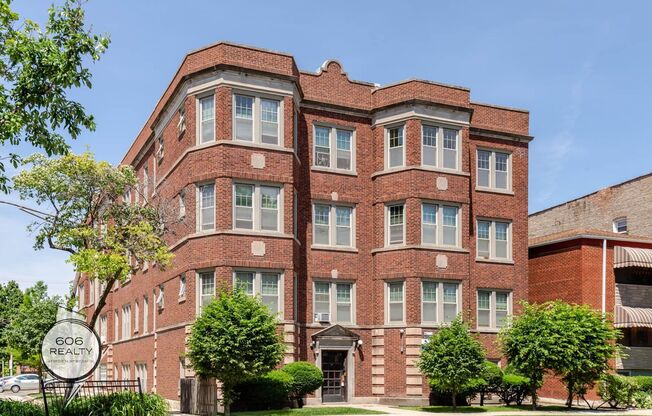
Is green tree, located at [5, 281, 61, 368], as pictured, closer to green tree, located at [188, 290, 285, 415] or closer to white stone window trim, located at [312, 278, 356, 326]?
white stone window trim, located at [312, 278, 356, 326]

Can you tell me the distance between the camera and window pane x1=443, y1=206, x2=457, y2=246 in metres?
34.9

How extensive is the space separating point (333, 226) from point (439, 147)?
581cm

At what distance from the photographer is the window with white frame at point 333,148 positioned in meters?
34.9

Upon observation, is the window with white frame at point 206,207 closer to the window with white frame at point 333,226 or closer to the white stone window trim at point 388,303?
the window with white frame at point 333,226

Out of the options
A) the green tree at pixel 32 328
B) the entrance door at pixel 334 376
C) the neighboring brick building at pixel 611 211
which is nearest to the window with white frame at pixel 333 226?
the entrance door at pixel 334 376

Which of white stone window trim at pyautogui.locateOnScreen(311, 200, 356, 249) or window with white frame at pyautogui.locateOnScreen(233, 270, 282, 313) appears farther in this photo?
white stone window trim at pyautogui.locateOnScreen(311, 200, 356, 249)

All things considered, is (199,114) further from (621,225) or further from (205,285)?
(621,225)

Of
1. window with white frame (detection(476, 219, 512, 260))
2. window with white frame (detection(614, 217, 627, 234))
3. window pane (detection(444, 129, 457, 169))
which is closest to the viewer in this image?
window pane (detection(444, 129, 457, 169))

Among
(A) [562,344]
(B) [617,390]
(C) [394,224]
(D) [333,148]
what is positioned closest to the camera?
(A) [562,344]

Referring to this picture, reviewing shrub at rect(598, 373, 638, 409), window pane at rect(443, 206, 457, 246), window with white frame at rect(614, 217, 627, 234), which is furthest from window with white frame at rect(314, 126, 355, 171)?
window with white frame at rect(614, 217, 627, 234)

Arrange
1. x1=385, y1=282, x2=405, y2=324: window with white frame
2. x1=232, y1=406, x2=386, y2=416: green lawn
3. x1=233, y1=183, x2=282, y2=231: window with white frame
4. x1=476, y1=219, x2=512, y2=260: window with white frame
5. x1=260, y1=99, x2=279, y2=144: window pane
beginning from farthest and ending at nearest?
x1=476, y1=219, x2=512, y2=260: window with white frame
x1=385, y1=282, x2=405, y2=324: window with white frame
x1=260, y1=99, x2=279, y2=144: window pane
x1=233, y1=183, x2=282, y2=231: window with white frame
x1=232, y1=406, x2=386, y2=416: green lawn

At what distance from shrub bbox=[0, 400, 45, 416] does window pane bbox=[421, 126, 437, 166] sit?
19.5 meters

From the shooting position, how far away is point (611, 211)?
48812 millimetres

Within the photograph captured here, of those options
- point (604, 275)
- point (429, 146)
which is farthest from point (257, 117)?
point (604, 275)
